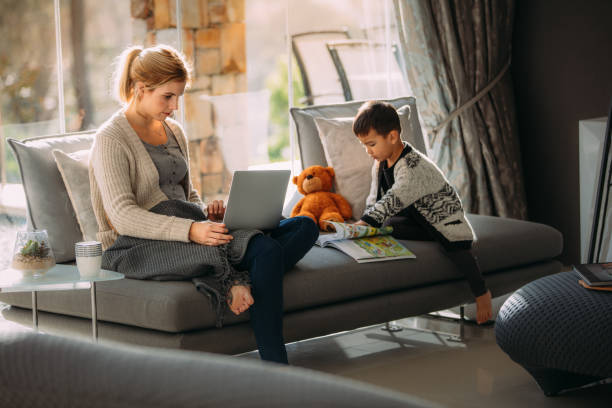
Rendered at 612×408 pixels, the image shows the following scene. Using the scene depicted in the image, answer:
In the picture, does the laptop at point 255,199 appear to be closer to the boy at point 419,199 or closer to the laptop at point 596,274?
the boy at point 419,199

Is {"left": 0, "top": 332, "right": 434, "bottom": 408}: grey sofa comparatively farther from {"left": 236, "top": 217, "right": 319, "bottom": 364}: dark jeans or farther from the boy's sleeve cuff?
the boy's sleeve cuff

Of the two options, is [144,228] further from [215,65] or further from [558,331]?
[215,65]

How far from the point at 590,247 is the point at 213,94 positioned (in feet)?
6.63

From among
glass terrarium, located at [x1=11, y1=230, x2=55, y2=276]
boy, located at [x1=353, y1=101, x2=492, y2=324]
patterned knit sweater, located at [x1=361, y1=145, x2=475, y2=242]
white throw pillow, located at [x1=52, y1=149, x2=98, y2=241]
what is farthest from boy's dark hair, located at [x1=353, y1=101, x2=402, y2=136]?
glass terrarium, located at [x1=11, y1=230, x2=55, y2=276]

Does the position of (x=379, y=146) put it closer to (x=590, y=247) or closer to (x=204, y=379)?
(x=590, y=247)

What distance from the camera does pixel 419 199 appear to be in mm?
3016

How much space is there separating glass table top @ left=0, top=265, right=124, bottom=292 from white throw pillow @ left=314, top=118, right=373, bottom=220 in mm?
1427

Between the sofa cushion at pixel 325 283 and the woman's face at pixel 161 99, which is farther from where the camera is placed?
the woman's face at pixel 161 99

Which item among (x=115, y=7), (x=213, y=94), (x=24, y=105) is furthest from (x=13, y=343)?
(x=213, y=94)

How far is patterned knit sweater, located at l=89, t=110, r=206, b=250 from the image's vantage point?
7.93ft

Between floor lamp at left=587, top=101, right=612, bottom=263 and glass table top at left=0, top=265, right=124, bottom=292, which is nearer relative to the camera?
glass table top at left=0, top=265, right=124, bottom=292

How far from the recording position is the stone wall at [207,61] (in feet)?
12.3

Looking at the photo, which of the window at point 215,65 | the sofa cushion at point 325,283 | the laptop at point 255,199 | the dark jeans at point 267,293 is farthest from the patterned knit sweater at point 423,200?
the window at point 215,65

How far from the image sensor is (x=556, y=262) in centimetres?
348
